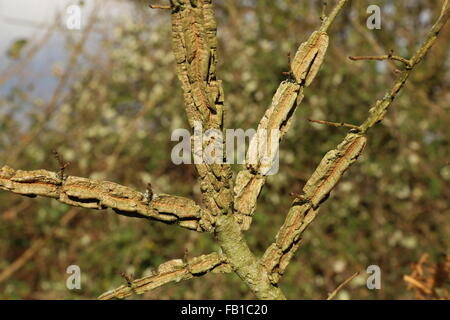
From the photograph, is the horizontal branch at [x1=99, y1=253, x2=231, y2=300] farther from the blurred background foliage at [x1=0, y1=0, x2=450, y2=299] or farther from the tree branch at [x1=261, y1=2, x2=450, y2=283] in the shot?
the blurred background foliage at [x1=0, y1=0, x2=450, y2=299]

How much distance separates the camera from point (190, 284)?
8.19ft

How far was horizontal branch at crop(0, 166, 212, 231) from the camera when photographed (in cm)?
67

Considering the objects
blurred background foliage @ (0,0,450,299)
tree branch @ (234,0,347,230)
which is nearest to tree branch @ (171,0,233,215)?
tree branch @ (234,0,347,230)

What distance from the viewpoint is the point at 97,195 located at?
69 cm

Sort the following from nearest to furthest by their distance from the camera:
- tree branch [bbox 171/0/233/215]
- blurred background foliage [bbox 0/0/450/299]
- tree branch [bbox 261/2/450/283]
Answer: tree branch [bbox 171/0/233/215], tree branch [bbox 261/2/450/283], blurred background foliage [bbox 0/0/450/299]

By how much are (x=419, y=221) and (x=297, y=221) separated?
2567 millimetres

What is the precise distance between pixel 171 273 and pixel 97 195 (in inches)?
6.6

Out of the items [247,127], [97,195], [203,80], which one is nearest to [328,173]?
[203,80]

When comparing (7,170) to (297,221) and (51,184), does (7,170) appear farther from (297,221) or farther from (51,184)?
(297,221)

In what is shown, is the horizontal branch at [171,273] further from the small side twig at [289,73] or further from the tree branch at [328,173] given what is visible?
the small side twig at [289,73]

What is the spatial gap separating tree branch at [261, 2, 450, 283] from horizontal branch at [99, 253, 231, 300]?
9cm

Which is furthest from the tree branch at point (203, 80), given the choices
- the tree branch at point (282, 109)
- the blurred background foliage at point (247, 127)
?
the blurred background foliage at point (247, 127)

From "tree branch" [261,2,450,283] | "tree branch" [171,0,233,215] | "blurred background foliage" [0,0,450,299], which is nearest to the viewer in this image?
"tree branch" [171,0,233,215]
